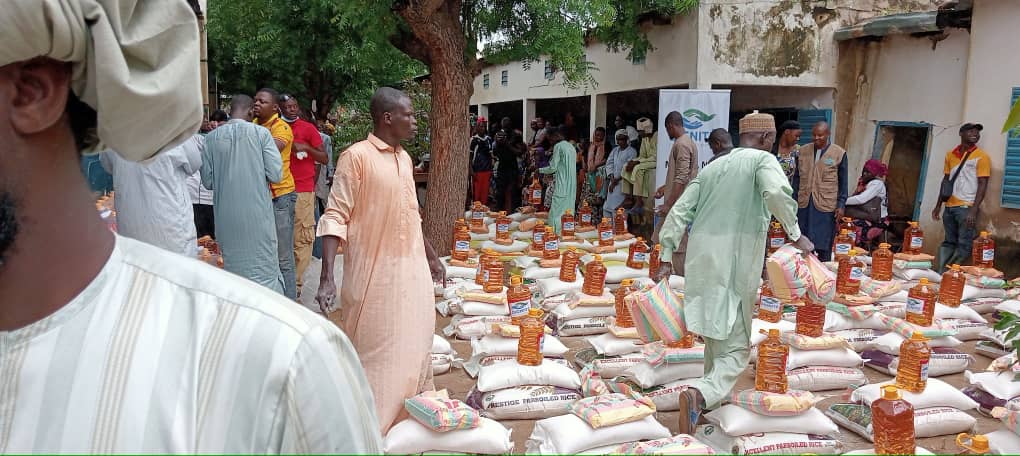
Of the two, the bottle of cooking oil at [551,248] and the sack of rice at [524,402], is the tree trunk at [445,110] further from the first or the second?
the sack of rice at [524,402]

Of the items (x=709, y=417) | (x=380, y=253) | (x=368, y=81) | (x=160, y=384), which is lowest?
(x=709, y=417)

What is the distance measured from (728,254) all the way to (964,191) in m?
5.42

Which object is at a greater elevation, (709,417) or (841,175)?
(841,175)

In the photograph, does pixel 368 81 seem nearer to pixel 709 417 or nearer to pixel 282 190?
pixel 282 190

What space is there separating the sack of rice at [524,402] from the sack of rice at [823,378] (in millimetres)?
1520

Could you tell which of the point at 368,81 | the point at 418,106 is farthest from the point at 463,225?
the point at 368,81

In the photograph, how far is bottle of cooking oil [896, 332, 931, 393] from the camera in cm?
416

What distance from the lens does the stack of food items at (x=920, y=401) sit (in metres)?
4.18

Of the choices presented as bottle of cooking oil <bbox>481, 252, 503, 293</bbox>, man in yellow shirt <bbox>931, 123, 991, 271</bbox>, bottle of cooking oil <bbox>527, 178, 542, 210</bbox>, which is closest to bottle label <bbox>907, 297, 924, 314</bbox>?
bottle of cooking oil <bbox>481, 252, 503, 293</bbox>

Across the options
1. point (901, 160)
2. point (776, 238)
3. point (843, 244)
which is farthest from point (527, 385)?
point (901, 160)

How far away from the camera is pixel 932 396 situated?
14.1ft

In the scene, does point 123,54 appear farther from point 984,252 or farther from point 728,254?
point 984,252

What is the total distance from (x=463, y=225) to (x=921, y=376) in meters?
5.25

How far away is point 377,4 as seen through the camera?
8.23 meters
